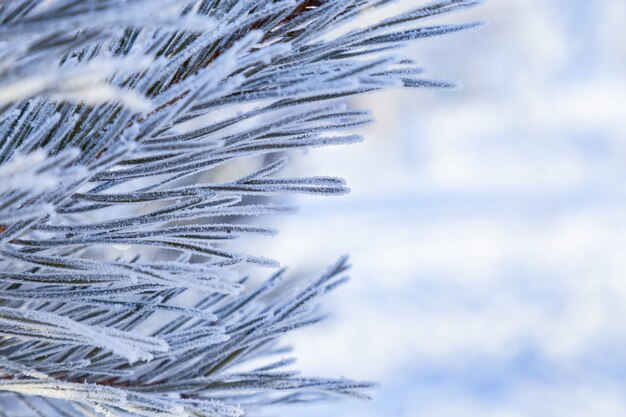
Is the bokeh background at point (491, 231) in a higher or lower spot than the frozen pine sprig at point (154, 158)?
higher

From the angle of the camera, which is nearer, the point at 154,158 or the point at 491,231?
the point at 154,158

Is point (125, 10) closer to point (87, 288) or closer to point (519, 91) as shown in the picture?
point (87, 288)

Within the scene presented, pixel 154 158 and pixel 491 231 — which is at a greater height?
pixel 491 231

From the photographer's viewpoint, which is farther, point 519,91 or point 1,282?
point 519,91

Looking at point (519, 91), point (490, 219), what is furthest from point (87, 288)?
point (519, 91)

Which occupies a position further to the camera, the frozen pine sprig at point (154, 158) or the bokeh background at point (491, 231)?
the bokeh background at point (491, 231)

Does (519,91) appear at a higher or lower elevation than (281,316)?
higher
